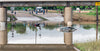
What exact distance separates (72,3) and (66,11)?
11.2 ft

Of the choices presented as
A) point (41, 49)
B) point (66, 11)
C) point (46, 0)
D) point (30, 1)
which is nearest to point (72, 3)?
point (66, 11)

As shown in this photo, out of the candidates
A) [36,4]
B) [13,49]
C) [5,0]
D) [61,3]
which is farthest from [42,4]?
[13,49]

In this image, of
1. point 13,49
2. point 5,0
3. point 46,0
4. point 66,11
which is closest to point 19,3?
point 5,0

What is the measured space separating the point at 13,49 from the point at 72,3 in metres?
49.2

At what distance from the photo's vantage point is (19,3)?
71.9 meters

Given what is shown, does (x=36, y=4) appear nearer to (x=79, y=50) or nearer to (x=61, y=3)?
(x=61, y=3)

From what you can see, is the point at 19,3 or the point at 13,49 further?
the point at 19,3

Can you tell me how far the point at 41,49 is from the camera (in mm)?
24547

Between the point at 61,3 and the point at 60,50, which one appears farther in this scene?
the point at 61,3

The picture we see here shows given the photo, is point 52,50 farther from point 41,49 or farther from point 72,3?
point 72,3

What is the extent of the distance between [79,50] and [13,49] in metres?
7.72

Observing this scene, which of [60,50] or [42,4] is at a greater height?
[42,4]

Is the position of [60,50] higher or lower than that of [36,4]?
lower

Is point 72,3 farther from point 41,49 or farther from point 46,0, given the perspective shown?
point 41,49
